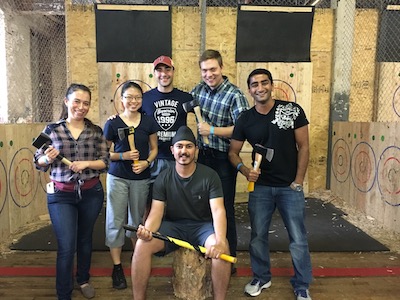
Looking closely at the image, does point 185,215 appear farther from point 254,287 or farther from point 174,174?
point 254,287

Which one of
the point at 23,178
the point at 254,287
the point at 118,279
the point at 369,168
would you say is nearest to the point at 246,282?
the point at 254,287

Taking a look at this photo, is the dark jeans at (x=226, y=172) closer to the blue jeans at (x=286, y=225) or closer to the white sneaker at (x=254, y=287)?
the blue jeans at (x=286, y=225)

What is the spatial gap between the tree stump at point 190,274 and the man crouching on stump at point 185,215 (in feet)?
0.32

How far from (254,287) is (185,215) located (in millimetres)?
770

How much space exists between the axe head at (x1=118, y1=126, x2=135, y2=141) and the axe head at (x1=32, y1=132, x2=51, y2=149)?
1.57ft

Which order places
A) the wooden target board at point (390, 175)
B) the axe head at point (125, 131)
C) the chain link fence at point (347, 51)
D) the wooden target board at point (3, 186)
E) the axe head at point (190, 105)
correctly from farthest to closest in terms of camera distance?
the chain link fence at point (347, 51), the wooden target board at point (390, 175), the wooden target board at point (3, 186), the axe head at point (190, 105), the axe head at point (125, 131)

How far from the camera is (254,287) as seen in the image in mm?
2646

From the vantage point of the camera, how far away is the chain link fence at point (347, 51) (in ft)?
18.2

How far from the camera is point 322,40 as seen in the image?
218 inches

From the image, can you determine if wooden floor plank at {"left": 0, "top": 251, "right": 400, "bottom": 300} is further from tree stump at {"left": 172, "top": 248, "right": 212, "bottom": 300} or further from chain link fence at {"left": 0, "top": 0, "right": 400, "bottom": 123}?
chain link fence at {"left": 0, "top": 0, "right": 400, "bottom": 123}

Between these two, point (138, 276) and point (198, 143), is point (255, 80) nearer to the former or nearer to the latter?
point (198, 143)

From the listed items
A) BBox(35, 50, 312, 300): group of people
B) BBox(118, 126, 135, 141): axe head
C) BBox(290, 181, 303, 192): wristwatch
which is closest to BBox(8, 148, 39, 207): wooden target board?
BBox(35, 50, 312, 300): group of people

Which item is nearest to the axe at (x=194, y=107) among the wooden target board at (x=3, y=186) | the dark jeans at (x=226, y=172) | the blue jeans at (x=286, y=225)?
the dark jeans at (x=226, y=172)

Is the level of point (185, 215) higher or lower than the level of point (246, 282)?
higher
